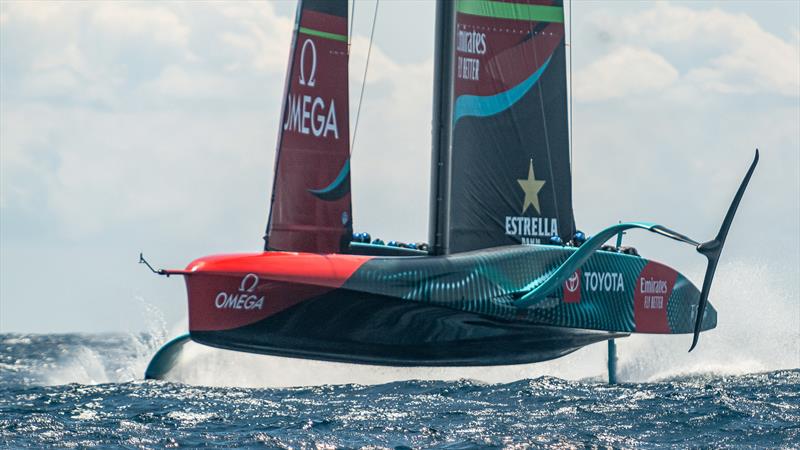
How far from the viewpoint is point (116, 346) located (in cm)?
3581

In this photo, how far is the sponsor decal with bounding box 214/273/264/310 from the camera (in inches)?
554

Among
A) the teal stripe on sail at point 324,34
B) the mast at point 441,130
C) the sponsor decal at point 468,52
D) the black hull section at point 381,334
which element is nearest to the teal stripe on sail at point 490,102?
the mast at point 441,130

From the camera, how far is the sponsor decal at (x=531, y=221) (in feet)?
53.4

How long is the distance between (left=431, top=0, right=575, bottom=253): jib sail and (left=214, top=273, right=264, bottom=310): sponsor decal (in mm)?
2567

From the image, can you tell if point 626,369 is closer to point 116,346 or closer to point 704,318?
point 704,318

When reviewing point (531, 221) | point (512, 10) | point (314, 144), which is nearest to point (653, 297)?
point (531, 221)

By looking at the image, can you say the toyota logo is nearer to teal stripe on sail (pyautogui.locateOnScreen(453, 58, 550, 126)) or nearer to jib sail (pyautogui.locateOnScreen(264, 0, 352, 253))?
teal stripe on sail (pyautogui.locateOnScreen(453, 58, 550, 126))

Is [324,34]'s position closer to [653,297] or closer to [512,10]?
[512,10]

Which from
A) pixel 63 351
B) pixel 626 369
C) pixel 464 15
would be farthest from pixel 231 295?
pixel 63 351

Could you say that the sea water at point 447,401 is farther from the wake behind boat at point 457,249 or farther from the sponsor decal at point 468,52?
the sponsor decal at point 468,52

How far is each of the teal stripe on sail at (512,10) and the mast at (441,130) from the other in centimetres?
26

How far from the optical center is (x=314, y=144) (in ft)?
49.7

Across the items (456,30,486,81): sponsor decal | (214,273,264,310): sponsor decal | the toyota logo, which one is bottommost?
(214,273,264,310): sponsor decal

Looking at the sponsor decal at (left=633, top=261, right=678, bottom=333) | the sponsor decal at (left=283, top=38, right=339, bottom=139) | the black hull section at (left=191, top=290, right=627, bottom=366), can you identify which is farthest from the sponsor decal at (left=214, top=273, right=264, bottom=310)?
the sponsor decal at (left=633, top=261, right=678, bottom=333)
